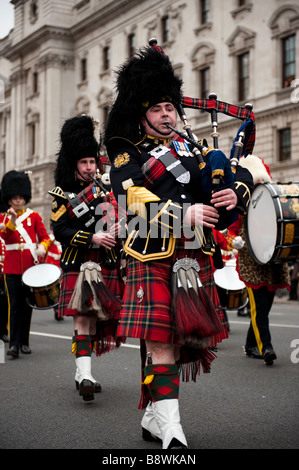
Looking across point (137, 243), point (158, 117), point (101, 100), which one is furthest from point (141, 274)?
point (101, 100)

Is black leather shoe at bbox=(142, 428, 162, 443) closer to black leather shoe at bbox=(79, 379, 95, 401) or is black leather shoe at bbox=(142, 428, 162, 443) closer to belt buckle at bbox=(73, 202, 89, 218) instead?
black leather shoe at bbox=(79, 379, 95, 401)

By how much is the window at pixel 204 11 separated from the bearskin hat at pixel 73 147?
29.0 metres

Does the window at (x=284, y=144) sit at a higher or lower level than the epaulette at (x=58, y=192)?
higher

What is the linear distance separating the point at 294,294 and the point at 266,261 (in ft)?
39.4

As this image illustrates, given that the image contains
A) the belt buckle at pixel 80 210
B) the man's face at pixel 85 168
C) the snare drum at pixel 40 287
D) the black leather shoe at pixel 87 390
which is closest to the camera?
the black leather shoe at pixel 87 390

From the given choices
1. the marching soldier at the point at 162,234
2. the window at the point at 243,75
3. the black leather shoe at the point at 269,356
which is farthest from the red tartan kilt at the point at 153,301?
the window at the point at 243,75

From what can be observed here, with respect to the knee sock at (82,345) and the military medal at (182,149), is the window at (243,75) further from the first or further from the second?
the military medal at (182,149)

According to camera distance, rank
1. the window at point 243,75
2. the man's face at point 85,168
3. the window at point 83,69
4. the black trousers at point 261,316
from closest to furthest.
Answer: the man's face at point 85,168 → the black trousers at point 261,316 → the window at point 243,75 → the window at point 83,69

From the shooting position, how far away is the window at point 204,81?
3366cm

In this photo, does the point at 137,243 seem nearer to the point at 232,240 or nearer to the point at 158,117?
the point at 158,117

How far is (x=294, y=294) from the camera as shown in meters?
18.0

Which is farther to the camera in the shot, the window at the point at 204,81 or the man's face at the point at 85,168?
the window at the point at 204,81

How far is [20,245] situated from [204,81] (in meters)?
27.3
